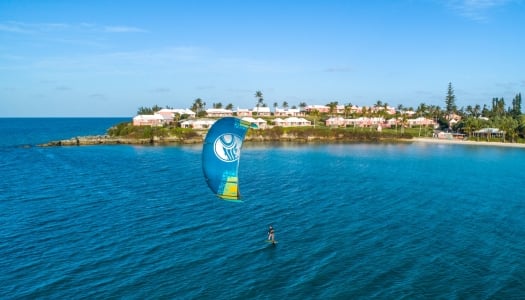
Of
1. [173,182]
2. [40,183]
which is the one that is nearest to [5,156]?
[40,183]

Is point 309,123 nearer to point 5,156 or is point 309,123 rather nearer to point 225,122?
point 5,156

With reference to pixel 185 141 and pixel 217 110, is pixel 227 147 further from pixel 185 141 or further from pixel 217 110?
pixel 217 110

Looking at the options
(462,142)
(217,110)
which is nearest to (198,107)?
(217,110)

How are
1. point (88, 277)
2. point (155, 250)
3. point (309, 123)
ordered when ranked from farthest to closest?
point (309, 123) → point (155, 250) → point (88, 277)

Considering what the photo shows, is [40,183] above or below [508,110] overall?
below

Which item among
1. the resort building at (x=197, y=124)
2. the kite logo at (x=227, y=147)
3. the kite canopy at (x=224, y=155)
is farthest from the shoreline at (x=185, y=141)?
the kite logo at (x=227, y=147)

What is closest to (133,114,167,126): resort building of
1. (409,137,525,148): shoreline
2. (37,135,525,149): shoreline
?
(37,135,525,149): shoreline
